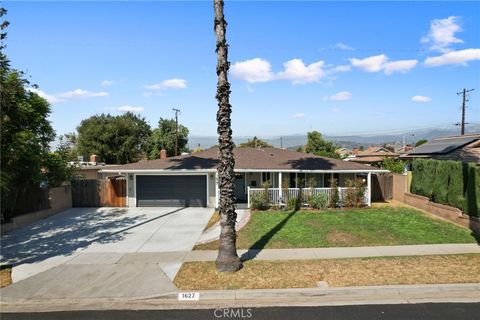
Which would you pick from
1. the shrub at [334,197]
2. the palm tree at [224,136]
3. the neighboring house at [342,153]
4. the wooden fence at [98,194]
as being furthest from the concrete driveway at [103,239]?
the neighboring house at [342,153]

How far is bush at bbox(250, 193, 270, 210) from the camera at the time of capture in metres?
19.7

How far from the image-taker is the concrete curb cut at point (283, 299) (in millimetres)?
8352

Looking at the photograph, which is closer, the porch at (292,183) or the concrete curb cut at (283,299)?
the concrete curb cut at (283,299)

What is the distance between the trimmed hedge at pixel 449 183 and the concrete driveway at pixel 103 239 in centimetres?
1089

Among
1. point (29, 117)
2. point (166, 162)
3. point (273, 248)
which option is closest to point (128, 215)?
point (166, 162)

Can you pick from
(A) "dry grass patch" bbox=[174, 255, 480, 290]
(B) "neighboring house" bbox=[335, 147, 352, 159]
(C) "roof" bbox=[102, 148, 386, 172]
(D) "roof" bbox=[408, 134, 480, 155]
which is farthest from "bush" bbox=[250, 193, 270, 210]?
(B) "neighboring house" bbox=[335, 147, 352, 159]

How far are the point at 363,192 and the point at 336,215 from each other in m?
3.32

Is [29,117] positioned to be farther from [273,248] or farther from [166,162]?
[273,248]

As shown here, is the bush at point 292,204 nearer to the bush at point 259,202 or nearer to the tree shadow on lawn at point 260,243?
the bush at point 259,202

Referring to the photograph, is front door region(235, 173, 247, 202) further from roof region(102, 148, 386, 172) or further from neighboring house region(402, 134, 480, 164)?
neighboring house region(402, 134, 480, 164)

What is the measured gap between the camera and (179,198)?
2205 cm

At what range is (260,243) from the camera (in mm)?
13070

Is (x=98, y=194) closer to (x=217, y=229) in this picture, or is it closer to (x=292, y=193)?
(x=217, y=229)

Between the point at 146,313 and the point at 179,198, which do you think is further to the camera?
the point at 179,198
